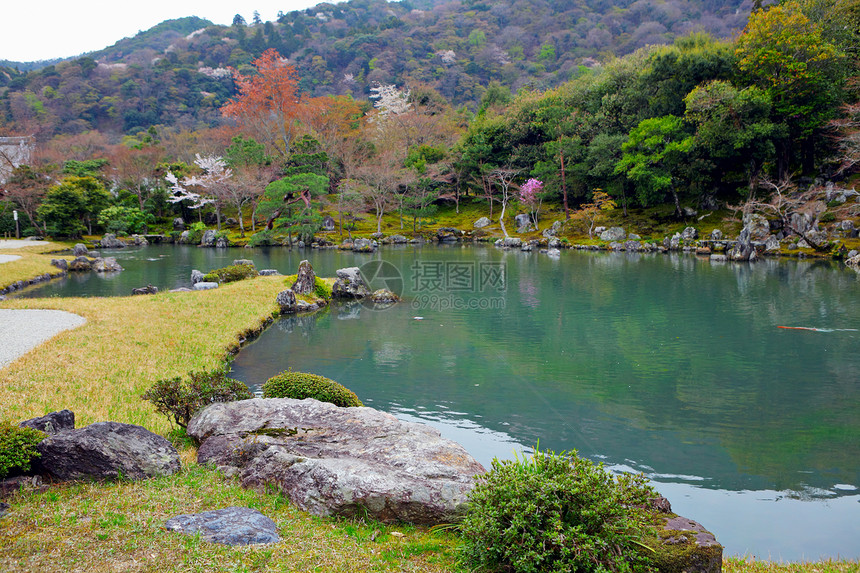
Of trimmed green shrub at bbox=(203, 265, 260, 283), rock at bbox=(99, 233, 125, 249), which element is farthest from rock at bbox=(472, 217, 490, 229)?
rock at bbox=(99, 233, 125, 249)

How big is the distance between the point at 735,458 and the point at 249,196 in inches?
2019

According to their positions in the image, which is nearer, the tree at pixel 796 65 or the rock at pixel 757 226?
the tree at pixel 796 65

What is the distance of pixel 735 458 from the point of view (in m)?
8.26

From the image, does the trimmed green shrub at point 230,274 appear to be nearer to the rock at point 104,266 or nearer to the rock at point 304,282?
the rock at point 304,282

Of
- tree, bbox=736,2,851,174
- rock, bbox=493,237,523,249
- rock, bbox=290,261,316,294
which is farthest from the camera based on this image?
rock, bbox=493,237,523,249

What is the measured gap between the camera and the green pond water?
7.37m

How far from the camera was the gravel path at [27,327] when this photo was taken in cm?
1143

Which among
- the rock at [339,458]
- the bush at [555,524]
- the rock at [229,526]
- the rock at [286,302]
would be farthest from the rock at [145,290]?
the bush at [555,524]

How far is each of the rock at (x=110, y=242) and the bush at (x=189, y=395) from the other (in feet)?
147

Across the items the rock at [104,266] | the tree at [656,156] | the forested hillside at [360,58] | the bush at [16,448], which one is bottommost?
the bush at [16,448]

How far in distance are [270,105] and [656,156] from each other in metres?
47.9

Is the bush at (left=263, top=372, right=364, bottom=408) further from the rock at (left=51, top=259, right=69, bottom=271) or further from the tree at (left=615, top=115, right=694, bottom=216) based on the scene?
the tree at (left=615, top=115, right=694, bottom=216)

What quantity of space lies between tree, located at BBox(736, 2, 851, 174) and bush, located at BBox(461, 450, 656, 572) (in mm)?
43915

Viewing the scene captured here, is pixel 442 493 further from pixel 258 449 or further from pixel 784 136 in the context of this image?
pixel 784 136
